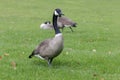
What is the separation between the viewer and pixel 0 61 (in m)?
11.5

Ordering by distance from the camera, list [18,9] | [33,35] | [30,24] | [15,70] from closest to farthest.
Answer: [15,70] → [33,35] → [30,24] → [18,9]

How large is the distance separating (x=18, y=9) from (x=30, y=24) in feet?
38.5

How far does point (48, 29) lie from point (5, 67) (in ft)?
45.5

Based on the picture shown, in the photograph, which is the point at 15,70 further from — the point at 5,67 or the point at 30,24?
the point at 30,24

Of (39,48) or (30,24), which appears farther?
(30,24)

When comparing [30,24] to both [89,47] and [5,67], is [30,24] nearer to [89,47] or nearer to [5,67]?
[89,47]

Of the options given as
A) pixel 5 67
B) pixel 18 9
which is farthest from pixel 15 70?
pixel 18 9

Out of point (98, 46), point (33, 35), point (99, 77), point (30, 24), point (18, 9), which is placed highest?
point (99, 77)

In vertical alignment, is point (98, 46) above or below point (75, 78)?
below

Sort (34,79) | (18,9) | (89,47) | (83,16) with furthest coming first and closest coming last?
1. (18,9)
2. (83,16)
3. (89,47)
4. (34,79)

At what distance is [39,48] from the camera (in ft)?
36.8

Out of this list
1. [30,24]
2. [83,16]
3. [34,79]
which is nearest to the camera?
[34,79]

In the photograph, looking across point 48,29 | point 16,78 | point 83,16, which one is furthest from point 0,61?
point 83,16

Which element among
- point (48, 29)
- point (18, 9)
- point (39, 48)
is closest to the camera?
point (39, 48)
